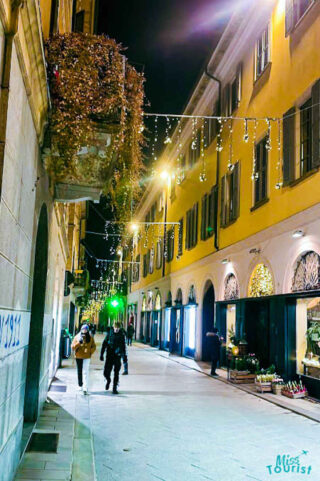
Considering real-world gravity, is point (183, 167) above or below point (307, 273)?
above

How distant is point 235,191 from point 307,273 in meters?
6.67

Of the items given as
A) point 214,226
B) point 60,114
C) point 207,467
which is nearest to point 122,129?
point 60,114

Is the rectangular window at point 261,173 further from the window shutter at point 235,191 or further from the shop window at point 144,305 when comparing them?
the shop window at point 144,305

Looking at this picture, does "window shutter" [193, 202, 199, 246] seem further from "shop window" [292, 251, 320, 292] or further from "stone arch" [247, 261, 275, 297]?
"shop window" [292, 251, 320, 292]

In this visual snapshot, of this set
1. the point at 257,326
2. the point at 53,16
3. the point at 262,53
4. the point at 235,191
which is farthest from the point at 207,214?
the point at 53,16

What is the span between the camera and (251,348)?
56.2ft

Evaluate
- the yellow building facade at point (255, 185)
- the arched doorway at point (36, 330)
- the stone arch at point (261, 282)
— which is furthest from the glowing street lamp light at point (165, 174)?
the arched doorway at point (36, 330)

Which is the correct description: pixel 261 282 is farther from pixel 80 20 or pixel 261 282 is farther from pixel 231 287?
pixel 80 20

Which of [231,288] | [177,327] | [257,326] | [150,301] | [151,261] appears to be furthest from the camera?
[151,261]

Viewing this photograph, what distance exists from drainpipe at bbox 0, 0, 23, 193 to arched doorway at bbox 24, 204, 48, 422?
4656 millimetres

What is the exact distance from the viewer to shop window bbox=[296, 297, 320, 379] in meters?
12.7

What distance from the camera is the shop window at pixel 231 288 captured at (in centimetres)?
1889

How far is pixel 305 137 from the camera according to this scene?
44.9 ft

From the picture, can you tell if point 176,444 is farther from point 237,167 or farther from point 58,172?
point 237,167
